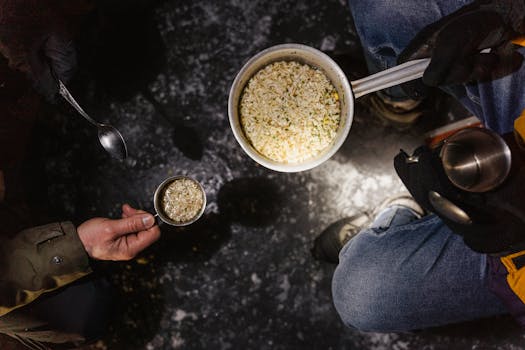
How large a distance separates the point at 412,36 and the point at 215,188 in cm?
92

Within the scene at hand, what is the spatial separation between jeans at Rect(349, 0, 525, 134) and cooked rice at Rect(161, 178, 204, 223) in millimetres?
781

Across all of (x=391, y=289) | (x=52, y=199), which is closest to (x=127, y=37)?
(x=52, y=199)

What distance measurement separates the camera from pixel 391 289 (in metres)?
1.35

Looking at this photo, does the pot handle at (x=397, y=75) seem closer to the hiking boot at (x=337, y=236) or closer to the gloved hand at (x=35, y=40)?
the hiking boot at (x=337, y=236)

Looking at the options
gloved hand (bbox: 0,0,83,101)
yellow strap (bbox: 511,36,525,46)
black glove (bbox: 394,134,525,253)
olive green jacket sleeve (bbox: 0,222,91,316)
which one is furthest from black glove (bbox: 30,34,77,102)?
yellow strap (bbox: 511,36,525,46)

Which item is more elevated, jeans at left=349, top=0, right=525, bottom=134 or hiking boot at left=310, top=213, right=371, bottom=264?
jeans at left=349, top=0, right=525, bottom=134

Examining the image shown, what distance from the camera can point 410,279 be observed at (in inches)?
52.1

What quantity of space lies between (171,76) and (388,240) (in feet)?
3.52

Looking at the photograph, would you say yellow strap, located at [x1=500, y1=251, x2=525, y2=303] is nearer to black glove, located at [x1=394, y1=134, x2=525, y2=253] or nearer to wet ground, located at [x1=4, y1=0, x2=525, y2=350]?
black glove, located at [x1=394, y1=134, x2=525, y2=253]

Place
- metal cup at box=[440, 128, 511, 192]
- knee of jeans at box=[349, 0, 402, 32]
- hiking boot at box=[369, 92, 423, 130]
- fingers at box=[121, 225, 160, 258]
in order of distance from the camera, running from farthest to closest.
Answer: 1. hiking boot at box=[369, 92, 423, 130]
2. fingers at box=[121, 225, 160, 258]
3. knee of jeans at box=[349, 0, 402, 32]
4. metal cup at box=[440, 128, 511, 192]

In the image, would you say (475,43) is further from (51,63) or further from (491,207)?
(51,63)

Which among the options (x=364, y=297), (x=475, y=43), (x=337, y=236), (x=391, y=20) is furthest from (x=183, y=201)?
(x=475, y=43)

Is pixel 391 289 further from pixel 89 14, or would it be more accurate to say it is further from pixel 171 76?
pixel 89 14

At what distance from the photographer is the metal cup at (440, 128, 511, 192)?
1.02m
